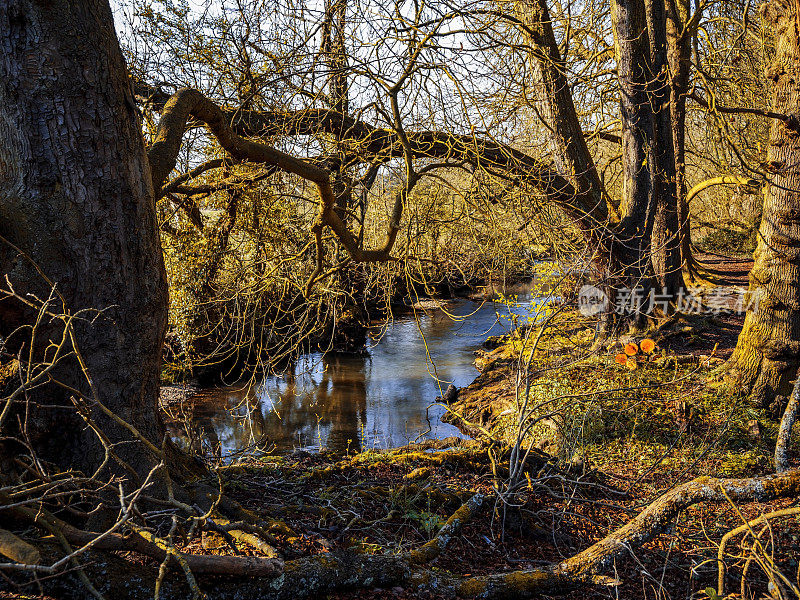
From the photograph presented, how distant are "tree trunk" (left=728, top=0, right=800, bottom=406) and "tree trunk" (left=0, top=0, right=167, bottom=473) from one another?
6.69 metres

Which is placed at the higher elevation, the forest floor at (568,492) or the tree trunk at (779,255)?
the tree trunk at (779,255)

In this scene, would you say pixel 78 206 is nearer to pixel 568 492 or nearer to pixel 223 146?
pixel 223 146

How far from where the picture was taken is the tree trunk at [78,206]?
2.66m

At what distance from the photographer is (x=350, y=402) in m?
10.7

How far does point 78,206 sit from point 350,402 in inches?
329

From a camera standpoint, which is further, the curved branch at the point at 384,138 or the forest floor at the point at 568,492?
the curved branch at the point at 384,138

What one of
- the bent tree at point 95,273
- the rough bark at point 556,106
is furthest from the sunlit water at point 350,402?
the bent tree at point 95,273

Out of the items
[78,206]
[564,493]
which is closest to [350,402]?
[564,493]

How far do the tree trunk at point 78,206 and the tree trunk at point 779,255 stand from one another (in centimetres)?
669

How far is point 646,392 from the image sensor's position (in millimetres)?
7129

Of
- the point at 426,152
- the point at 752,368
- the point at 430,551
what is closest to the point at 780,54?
the point at 752,368

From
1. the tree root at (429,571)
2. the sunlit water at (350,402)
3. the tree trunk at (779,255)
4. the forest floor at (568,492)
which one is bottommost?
the sunlit water at (350,402)

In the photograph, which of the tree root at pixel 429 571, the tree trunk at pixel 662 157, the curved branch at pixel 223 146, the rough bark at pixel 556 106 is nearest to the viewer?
the tree root at pixel 429 571

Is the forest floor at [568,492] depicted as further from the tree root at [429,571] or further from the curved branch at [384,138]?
the curved branch at [384,138]
